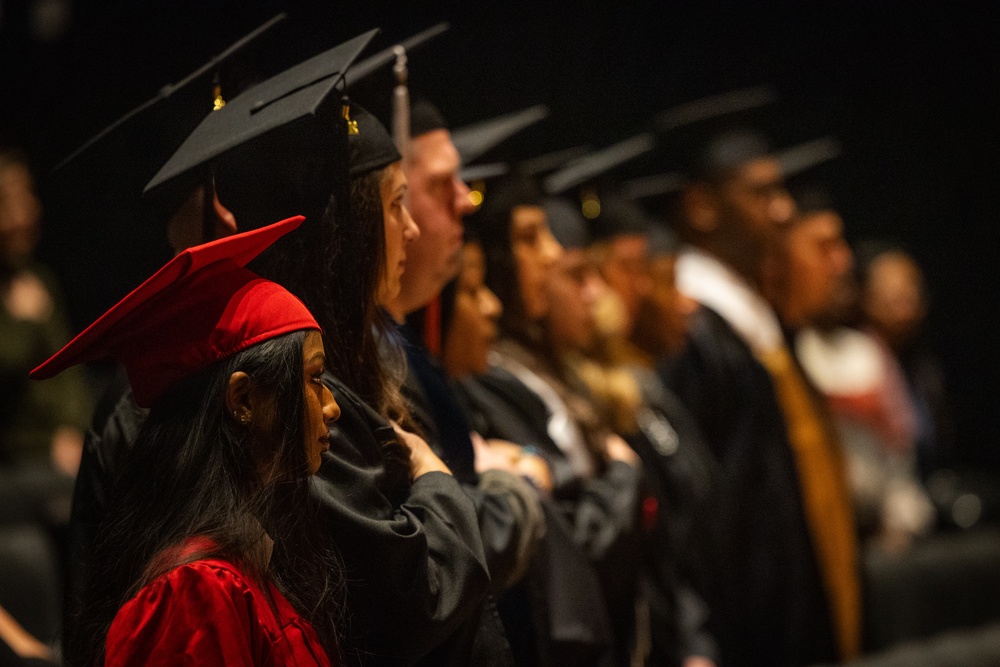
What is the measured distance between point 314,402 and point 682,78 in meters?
4.80

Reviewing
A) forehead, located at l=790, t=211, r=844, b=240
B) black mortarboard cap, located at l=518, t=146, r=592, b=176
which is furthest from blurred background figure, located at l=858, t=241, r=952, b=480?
black mortarboard cap, located at l=518, t=146, r=592, b=176

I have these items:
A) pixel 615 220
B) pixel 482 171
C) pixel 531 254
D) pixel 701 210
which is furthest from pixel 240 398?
pixel 701 210

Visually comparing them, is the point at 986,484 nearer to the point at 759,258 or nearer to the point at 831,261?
the point at 831,261

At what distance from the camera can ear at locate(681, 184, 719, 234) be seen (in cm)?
423

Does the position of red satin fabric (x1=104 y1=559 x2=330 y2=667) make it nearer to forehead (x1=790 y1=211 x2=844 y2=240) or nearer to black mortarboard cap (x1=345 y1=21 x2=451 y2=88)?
black mortarboard cap (x1=345 y1=21 x2=451 y2=88)

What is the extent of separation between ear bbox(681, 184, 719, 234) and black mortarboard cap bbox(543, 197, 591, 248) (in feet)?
3.67

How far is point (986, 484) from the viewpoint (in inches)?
224

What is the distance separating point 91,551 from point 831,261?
3.63 metres

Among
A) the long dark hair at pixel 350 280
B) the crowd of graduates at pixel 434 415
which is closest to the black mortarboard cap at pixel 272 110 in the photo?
the crowd of graduates at pixel 434 415

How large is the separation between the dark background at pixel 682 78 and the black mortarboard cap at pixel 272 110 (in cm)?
21

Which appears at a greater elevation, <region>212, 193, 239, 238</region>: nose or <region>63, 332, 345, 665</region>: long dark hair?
<region>212, 193, 239, 238</region>: nose

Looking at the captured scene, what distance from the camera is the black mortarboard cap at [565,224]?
3.07 metres

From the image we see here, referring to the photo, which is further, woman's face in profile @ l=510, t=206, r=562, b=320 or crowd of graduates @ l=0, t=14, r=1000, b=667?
woman's face in profile @ l=510, t=206, r=562, b=320

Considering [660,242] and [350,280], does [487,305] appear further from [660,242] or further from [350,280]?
[660,242]
